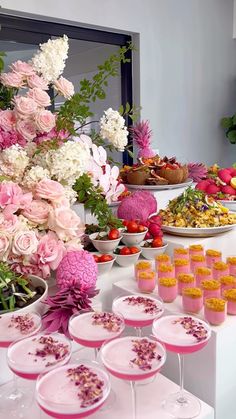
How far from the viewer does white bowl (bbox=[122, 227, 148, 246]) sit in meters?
1.43

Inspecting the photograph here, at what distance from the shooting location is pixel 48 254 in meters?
1.12

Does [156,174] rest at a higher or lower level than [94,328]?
higher

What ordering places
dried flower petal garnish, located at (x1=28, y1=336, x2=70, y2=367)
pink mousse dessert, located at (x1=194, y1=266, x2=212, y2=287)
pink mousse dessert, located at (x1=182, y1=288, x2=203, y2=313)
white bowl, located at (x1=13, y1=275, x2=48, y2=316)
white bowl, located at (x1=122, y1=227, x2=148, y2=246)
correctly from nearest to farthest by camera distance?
dried flower petal garnish, located at (x1=28, y1=336, x2=70, y2=367), white bowl, located at (x1=13, y1=275, x2=48, y2=316), pink mousse dessert, located at (x1=182, y1=288, x2=203, y2=313), pink mousse dessert, located at (x1=194, y1=266, x2=212, y2=287), white bowl, located at (x1=122, y1=227, x2=148, y2=246)

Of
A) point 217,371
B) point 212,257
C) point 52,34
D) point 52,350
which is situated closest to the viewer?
point 52,350

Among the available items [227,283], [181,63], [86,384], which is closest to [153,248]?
[227,283]

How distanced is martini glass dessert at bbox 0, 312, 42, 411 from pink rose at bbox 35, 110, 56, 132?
55 cm

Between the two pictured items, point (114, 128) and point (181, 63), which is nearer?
point (114, 128)

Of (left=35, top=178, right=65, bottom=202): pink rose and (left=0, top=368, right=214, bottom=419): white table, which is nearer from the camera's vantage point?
(left=0, top=368, right=214, bottom=419): white table

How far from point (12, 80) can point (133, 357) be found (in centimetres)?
88

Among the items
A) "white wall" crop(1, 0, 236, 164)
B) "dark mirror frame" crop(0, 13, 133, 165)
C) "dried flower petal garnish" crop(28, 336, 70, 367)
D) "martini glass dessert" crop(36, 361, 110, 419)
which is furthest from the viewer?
"white wall" crop(1, 0, 236, 164)

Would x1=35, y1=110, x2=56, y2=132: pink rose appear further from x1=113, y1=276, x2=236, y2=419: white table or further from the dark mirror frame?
the dark mirror frame

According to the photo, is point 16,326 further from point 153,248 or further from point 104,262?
point 153,248

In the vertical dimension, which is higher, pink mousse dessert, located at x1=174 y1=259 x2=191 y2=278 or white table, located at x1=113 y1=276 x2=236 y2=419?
pink mousse dessert, located at x1=174 y1=259 x2=191 y2=278

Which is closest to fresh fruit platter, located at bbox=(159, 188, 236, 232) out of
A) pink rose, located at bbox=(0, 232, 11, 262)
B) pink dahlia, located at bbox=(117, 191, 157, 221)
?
pink dahlia, located at bbox=(117, 191, 157, 221)
